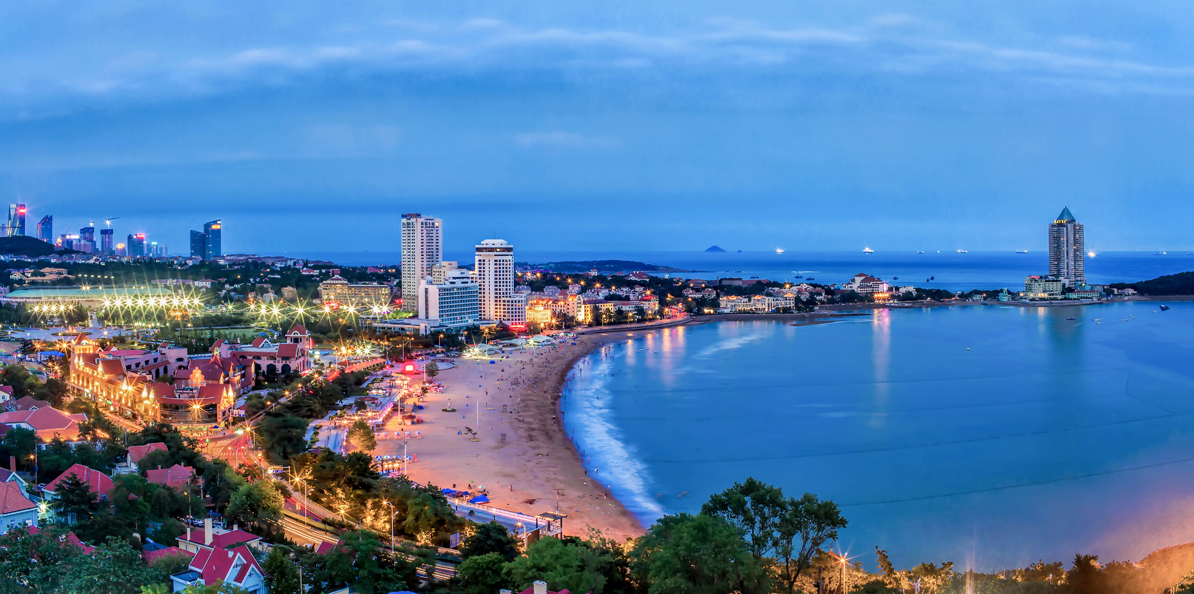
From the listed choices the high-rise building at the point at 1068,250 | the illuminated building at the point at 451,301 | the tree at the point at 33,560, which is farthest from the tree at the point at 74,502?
the high-rise building at the point at 1068,250

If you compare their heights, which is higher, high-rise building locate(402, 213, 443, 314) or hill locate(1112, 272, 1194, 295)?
high-rise building locate(402, 213, 443, 314)

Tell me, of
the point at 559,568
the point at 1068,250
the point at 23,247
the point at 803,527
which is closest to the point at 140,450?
the point at 559,568

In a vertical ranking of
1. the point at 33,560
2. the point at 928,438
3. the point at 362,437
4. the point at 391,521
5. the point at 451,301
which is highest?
the point at 451,301

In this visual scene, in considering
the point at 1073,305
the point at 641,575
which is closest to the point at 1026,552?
the point at 641,575

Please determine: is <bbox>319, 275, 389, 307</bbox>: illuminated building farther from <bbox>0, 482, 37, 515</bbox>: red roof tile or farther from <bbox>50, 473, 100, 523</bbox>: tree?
<bbox>0, 482, 37, 515</bbox>: red roof tile

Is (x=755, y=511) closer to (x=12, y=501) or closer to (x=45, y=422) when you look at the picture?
(x=12, y=501)

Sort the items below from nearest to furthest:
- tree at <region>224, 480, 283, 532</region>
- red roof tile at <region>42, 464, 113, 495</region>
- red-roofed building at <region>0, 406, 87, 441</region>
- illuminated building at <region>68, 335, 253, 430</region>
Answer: red roof tile at <region>42, 464, 113, 495</region> < tree at <region>224, 480, 283, 532</region> < red-roofed building at <region>0, 406, 87, 441</region> < illuminated building at <region>68, 335, 253, 430</region>

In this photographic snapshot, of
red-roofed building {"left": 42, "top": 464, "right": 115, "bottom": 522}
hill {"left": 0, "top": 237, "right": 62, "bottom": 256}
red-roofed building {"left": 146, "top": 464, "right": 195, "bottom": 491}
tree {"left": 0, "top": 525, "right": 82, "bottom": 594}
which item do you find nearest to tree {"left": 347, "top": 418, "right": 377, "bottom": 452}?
red-roofed building {"left": 146, "top": 464, "right": 195, "bottom": 491}
